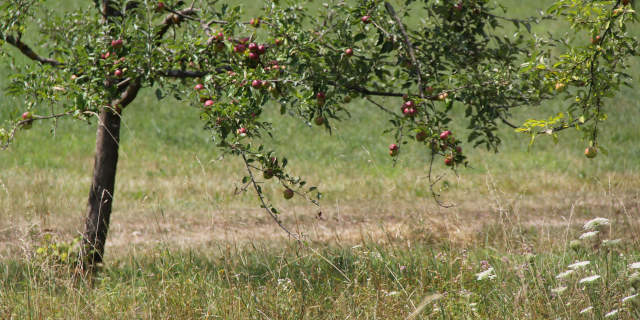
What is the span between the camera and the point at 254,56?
4176 millimetres

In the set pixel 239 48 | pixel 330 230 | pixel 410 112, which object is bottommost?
pixel 330 230

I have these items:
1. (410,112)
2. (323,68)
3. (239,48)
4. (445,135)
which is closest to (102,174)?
(239,48)

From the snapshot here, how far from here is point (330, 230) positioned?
8.41 m

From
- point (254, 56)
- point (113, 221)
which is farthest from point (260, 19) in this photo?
point (113, 221)

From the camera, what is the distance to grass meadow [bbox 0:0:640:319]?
369cm

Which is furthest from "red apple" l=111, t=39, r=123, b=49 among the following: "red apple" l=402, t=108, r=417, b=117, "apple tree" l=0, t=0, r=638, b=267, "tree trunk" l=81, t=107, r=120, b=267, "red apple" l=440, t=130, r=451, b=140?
"red apple" l=440, t=130, r=451, b=140

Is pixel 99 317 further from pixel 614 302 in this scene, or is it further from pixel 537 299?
→ pixel 614 302

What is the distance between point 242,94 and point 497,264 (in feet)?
8.44

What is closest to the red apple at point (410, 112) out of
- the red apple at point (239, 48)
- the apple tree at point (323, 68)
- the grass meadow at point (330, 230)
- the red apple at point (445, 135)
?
the apple tree at point (323, 68)

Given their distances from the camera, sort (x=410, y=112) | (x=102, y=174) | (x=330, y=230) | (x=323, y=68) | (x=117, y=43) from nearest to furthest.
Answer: (x=410, y=112), (x=117, y=43), (x=323, y=68), (x=102, y=174), (x=330, y=230)

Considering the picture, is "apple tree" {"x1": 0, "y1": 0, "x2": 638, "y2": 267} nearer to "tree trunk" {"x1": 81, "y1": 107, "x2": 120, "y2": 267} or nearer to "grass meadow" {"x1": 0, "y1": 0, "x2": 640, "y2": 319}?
"tree trunk" {"x1": 81, "y1": 107, "x2": 120, "y2": 267}

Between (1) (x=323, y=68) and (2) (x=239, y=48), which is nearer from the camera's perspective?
(2) (x=239, y=48)

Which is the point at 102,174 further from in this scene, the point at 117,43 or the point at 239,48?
the point at 239,48

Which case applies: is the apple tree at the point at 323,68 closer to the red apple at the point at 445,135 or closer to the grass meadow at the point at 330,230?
the red apple at the point at 445,135
